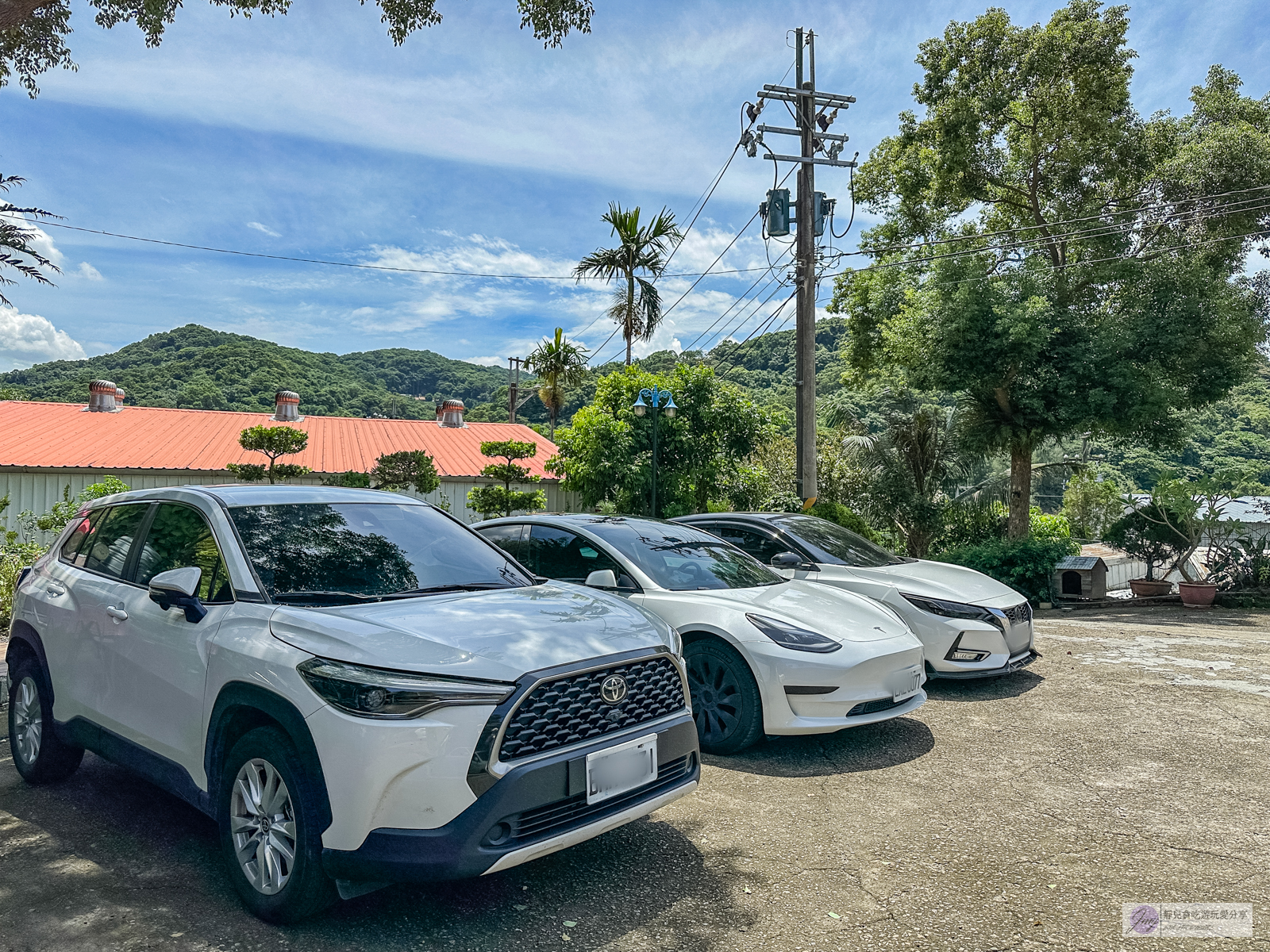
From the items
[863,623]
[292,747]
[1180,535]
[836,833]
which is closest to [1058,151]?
[1180,535]

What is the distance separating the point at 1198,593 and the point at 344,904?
14.6m

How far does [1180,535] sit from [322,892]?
1566 cm

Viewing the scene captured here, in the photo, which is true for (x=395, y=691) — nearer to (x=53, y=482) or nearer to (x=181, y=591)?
(x=181, y=591)

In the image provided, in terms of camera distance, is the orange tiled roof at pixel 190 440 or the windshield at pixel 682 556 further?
the orange tiled roof at pixel 190 440

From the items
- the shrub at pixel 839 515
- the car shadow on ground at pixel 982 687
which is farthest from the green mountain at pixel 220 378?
the car shadow on ground at pixel 982 687

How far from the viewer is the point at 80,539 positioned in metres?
4.70

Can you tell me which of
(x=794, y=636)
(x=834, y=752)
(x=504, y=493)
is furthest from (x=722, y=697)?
(x=504, y=493)

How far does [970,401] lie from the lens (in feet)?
58.2

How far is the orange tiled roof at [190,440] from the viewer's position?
1936 cm

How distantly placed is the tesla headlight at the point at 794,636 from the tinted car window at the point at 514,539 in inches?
77.7

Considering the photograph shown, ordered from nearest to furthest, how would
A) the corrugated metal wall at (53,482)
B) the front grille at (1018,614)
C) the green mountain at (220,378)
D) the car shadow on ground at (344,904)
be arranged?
the car shadow on ground at (344,904) < the front grille at (1018,614) < the corrugated metal wall at (53,482) < the green mountain at (220,378)

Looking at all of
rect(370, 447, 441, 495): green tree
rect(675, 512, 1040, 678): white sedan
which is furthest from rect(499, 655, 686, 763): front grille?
rect(370, 447, 441, 495): green tree

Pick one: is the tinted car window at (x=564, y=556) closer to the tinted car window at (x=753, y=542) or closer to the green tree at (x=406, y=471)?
the tinted car window at (x=753, y=542)

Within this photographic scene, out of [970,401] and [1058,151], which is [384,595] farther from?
[1058,151]
